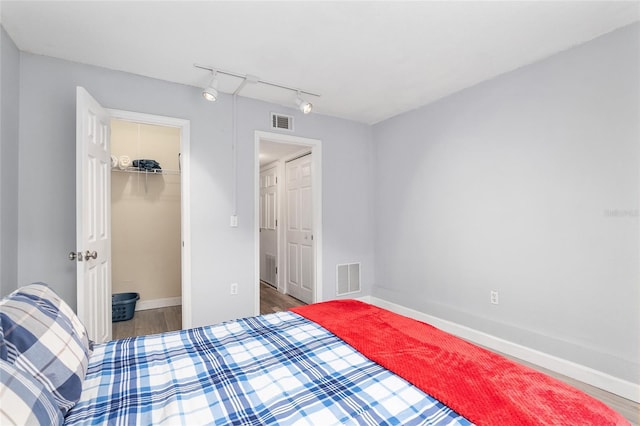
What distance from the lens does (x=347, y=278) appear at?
4078 millimetres

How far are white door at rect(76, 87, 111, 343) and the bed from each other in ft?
2.91

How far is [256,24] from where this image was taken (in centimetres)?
213

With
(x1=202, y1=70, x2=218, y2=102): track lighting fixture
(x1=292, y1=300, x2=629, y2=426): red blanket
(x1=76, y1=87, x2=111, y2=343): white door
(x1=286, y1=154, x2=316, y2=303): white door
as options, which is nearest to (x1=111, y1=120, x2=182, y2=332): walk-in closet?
(x1=76, y1=87, x2=111, y2=343): white door

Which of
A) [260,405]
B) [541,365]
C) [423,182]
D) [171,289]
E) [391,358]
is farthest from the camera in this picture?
[171,289]

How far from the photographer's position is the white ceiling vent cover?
4009mm

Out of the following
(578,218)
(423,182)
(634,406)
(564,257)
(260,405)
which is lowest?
(634,406)

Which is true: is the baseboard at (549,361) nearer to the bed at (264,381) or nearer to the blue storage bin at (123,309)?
the bed at (264,381)

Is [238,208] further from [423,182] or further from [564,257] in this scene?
[564,257]

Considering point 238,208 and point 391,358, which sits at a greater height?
point 238,208

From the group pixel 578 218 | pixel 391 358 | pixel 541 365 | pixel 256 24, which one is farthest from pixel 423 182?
pixel 391 358

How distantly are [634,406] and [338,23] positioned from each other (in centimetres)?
308

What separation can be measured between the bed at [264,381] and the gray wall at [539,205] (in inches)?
58.8

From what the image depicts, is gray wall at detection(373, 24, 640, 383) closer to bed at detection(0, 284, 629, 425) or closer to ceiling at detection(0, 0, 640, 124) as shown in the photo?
ceiling at detection(0, 0, 640, 124)

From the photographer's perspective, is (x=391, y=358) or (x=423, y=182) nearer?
(x=391, y=358)
